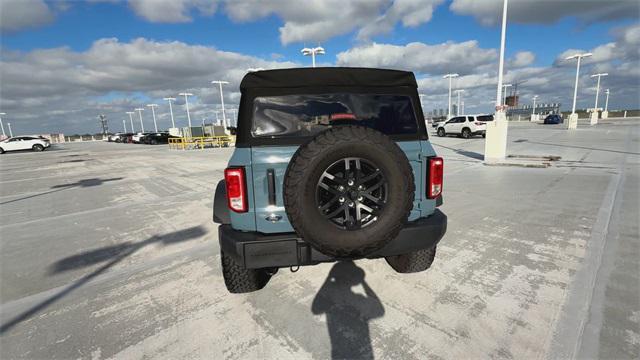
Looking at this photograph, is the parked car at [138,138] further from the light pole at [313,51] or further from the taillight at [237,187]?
the taillight at [237,187]

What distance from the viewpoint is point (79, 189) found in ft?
29.2

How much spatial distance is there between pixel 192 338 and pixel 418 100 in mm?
2910

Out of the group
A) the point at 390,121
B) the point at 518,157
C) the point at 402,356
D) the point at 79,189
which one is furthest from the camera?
the point at 518,157

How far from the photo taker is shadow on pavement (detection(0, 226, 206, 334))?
2.87 metres

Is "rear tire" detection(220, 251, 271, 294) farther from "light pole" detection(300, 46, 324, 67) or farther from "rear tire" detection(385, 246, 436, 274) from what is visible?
"light pole" detection(300, 46, 324, 67)

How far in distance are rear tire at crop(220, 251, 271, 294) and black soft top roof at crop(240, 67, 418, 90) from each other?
163 cm

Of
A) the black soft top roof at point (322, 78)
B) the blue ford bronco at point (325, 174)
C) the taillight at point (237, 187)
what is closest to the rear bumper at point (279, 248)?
the blue ford bronco at point (325, 174)

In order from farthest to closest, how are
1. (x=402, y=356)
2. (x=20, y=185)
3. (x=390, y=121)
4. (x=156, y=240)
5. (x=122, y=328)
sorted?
(x=20, y=185) → (x=156, y=240) → (x=390, y=121) → (x=122, y=328) → (x=402, y=356)

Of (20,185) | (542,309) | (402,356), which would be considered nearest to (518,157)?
(542,309)

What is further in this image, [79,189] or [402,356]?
[79,189]

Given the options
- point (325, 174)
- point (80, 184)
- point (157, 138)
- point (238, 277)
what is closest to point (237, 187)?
point (325, 174)

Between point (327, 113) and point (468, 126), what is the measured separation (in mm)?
23791

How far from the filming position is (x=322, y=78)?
8.70ft

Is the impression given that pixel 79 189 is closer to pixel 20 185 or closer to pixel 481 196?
pixel 20 185
